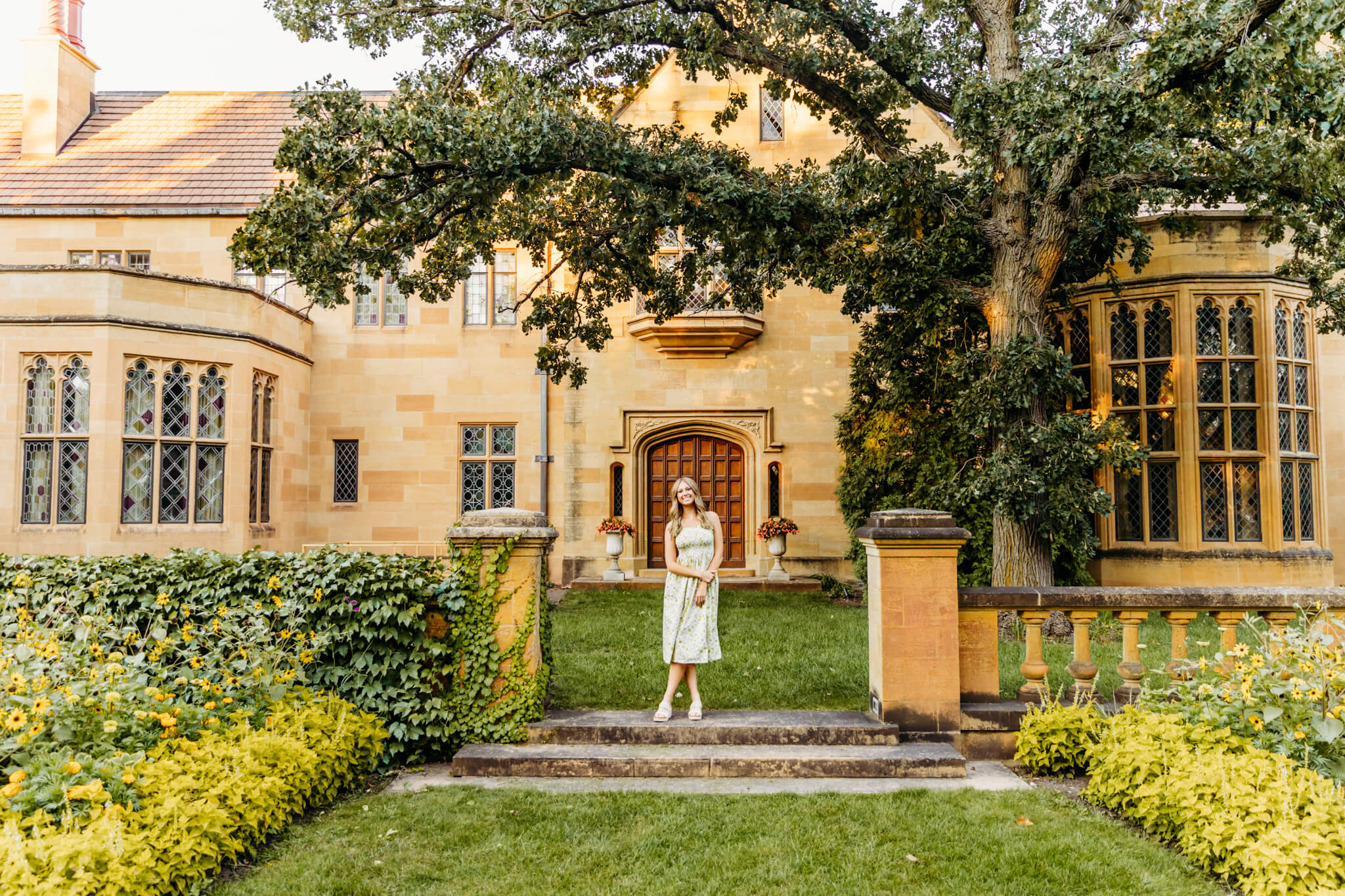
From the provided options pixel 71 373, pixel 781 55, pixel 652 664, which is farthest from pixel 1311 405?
pixel 71 373

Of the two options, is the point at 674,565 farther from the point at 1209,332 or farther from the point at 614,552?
the point at 1209,332

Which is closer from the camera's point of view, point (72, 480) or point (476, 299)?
point (72, 480)

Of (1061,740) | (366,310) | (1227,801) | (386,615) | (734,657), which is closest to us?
(1227,801)

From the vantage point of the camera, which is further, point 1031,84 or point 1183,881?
point 1031,84

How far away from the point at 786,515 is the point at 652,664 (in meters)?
6.67

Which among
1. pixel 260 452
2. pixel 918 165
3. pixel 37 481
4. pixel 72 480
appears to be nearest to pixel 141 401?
pixel 72 480

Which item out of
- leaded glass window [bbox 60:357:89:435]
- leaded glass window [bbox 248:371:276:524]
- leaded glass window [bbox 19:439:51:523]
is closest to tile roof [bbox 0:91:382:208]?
leaded glass window [bbox 248:371:276:524]

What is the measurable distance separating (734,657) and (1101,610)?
12.5ft

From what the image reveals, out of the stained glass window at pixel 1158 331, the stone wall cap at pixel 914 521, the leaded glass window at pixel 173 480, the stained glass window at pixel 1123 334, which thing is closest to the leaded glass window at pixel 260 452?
the leaded glass window at pixel 173 480

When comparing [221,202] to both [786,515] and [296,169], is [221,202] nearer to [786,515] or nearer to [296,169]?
[296,169]

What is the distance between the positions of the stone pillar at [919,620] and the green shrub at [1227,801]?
1.02 meters

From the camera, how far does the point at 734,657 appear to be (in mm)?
8391

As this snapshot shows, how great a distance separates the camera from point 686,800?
4746 millimetres

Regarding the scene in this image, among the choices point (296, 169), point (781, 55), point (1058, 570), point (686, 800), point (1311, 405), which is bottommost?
point (686, 800)
